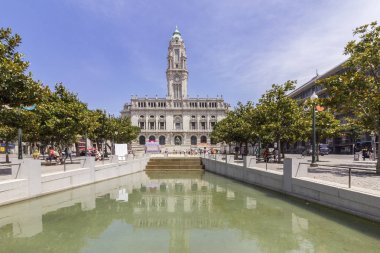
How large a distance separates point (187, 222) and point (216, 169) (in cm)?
2231

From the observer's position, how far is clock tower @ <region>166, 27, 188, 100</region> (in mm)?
141000

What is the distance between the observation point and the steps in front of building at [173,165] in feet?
134

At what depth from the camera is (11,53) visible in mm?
17797

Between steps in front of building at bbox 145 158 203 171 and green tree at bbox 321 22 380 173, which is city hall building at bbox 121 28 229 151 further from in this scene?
green tree at bbox 321 22 380 173

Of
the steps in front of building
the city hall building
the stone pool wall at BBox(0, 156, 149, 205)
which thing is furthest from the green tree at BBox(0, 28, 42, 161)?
the city hall building

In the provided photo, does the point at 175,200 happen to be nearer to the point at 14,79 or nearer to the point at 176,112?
the point at 14,79

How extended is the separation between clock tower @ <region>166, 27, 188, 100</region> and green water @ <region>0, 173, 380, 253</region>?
12540 centimetres

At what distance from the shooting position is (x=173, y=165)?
41406 mm

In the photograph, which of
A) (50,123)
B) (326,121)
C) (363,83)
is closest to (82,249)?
(363,83)

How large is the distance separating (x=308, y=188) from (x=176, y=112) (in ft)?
410

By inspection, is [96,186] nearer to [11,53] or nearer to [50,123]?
[50,123]

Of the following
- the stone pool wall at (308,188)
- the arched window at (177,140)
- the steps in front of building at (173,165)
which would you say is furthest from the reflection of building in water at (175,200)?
the arched window at (177,140)

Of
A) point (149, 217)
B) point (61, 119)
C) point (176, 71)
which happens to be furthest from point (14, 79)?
point (176, 71)

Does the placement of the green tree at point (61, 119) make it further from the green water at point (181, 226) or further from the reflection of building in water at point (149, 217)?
the green water at point (181, 226)
